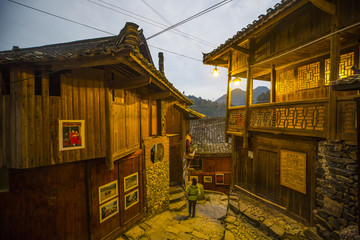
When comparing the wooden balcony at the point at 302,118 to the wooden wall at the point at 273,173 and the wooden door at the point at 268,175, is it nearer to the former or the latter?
the wooden wall at the point at 273,173

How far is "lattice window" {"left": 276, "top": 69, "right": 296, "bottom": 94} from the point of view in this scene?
9308 mm

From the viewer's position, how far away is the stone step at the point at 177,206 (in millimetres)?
9695

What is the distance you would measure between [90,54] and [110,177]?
171 inches

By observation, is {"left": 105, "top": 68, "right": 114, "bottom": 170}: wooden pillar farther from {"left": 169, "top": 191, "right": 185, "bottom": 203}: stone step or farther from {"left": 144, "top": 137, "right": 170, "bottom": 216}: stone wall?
{"left": 169, "top": 191, "right": 185, "bottom": 203}: stone step

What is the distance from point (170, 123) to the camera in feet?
40.1

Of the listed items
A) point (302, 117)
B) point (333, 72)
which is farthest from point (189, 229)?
point (333, 72)

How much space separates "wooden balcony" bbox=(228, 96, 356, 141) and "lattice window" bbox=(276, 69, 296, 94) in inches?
110

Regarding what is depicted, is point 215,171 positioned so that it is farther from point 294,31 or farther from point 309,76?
point 294,31

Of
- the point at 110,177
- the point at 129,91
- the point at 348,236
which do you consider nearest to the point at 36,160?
the point at 110,177

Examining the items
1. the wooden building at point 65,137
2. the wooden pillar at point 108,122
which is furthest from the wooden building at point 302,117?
the wooden pillar at point 108,122

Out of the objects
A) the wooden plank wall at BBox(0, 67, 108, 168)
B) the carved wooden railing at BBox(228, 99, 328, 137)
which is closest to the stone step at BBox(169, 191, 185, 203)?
the carved wooden railing at BBox(228, 99, 328, 137)

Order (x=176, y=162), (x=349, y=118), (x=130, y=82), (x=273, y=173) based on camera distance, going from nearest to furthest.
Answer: (x=349, y=118), (x=130, y=82), (x=273, y=173), (x=176, y=162)

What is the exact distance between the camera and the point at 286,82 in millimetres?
9609

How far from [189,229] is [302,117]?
22.7 ft
